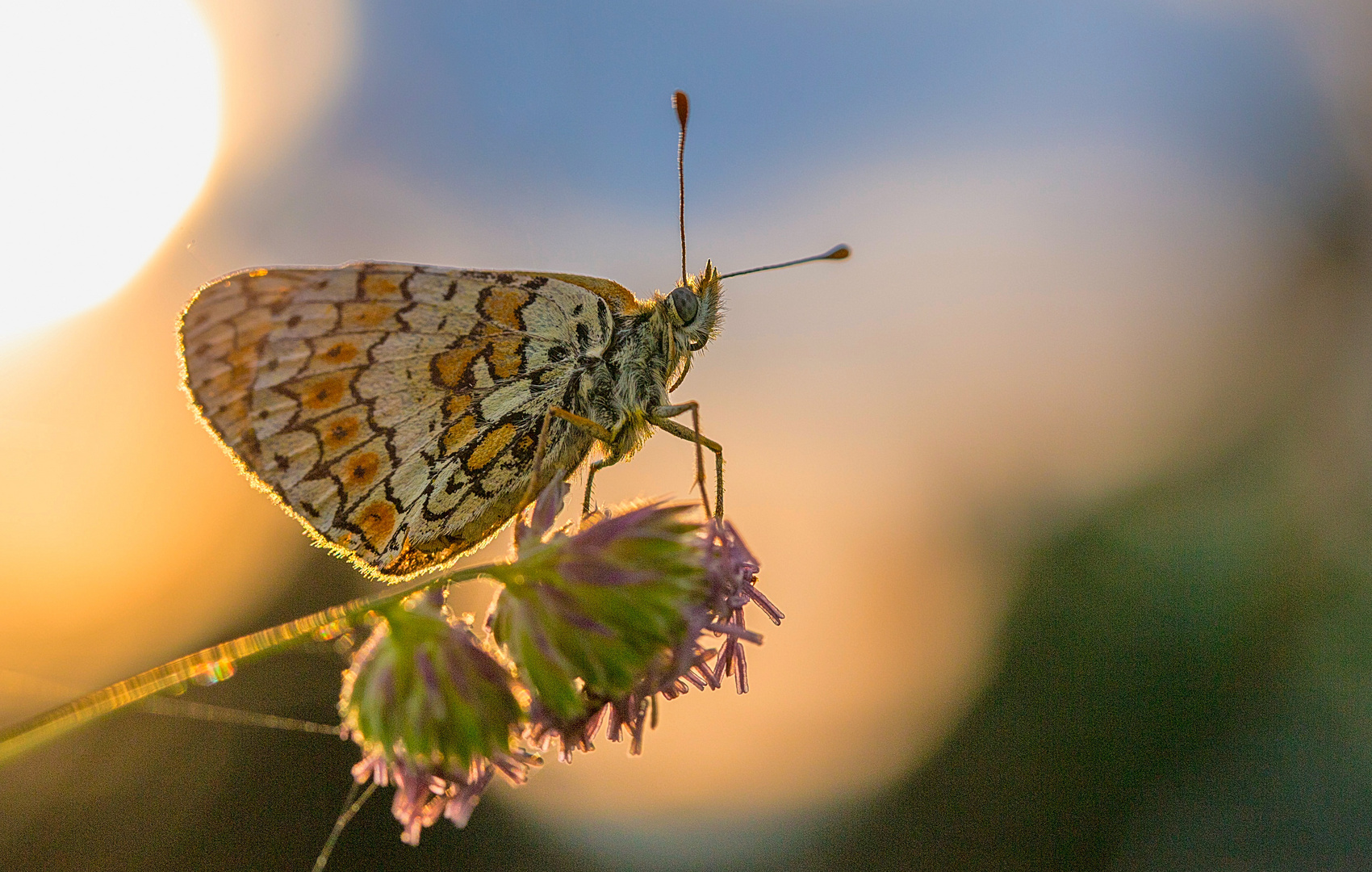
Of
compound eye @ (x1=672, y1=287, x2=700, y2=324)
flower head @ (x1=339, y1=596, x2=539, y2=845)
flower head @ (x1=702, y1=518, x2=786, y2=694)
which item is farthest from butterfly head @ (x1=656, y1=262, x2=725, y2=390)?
flower head @ (x1=339, y1=596, x2=539, y2=845)

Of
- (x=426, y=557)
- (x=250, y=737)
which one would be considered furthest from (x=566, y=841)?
(x=426, y=557)

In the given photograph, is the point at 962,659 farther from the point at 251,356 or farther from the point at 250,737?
the point at 251,356

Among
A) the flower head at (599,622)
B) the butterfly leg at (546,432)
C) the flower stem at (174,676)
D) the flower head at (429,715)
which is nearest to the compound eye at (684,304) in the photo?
the butterfly leg at (546,432)

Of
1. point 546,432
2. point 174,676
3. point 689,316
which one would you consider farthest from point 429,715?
point 689,316

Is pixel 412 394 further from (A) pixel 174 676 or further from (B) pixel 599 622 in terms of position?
(A) pixel 174 676

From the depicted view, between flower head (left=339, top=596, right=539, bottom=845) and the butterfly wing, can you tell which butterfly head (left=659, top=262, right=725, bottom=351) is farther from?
flower head (left=339, top=596, right=539, bottom=845)
